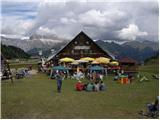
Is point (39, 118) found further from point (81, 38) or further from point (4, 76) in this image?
point (81, 38)

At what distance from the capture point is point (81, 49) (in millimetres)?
55000

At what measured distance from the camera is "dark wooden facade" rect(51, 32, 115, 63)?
179 feet

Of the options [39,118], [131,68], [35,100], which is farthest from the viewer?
[131,68]

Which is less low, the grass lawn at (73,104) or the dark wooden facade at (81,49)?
the dark wooden facade at (81,49)

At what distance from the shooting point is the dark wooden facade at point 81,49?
54.6 m

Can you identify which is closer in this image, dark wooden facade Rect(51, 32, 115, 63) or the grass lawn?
the grass lawn

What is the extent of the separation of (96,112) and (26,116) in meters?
2.68

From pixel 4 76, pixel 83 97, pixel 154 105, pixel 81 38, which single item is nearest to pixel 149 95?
pixel 83 97

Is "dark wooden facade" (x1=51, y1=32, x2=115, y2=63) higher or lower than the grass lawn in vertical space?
higher

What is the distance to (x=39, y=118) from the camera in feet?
49.5

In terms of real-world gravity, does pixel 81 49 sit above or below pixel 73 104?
above

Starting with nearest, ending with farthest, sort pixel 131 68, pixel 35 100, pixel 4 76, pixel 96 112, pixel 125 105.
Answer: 1. pixel 96 112
2. pixel 125 105
3. pixel 35 100
4. pixel 4 76
5. pixel 131 68

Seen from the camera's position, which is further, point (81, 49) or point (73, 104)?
point (81, 49)

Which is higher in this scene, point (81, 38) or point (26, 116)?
point (81, 38)
